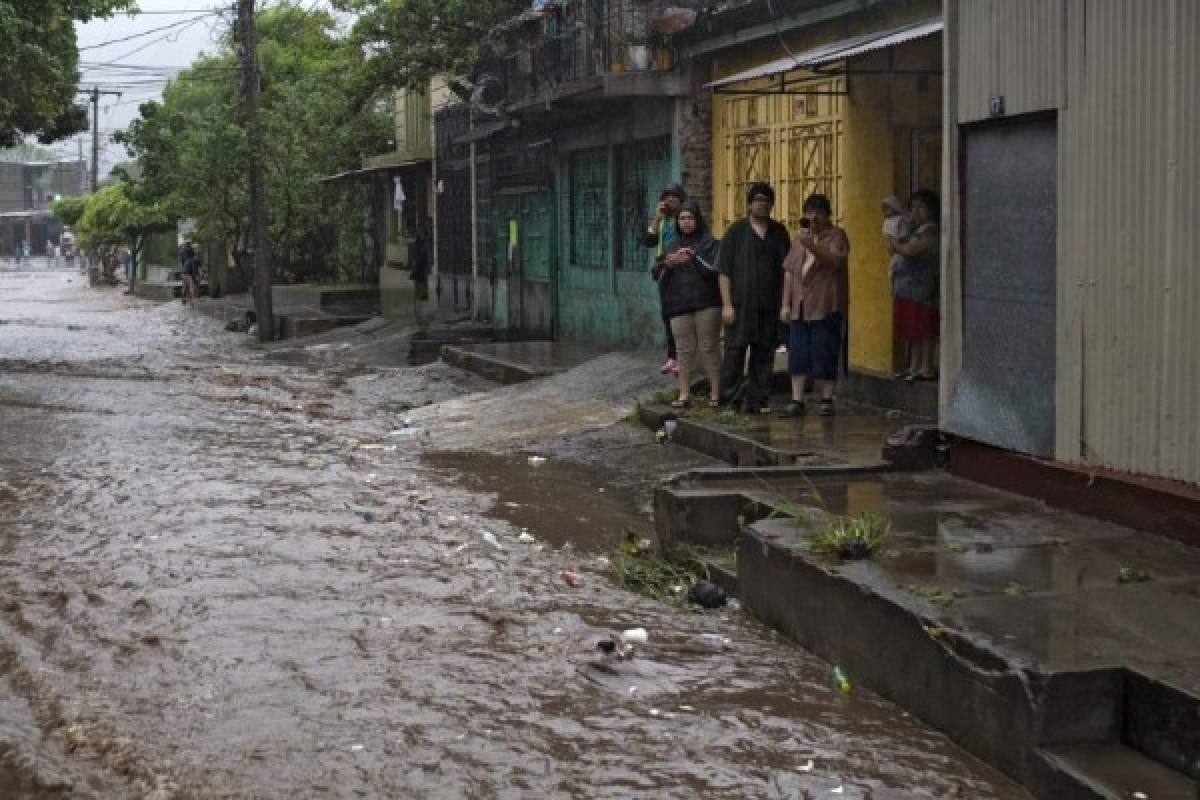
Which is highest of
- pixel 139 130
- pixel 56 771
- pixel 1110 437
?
pixel 139 130

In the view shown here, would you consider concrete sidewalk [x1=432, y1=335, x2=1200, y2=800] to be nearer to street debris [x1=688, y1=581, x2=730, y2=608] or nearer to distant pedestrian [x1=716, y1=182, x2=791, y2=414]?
street debris [x1=688, y1=581, x2=730, y2=608]

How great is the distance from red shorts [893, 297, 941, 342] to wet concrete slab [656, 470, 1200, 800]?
320 centimetres

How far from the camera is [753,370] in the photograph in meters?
11.9

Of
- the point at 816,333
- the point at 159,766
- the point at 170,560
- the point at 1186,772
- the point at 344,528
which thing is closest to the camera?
the point at 1186,772

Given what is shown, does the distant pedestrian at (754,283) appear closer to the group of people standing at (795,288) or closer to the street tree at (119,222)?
the group of people standing at (795,288)

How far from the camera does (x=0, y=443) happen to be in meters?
13.5

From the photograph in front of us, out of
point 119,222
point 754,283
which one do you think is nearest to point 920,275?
point 754,283

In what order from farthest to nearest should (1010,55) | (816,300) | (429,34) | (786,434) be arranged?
(429,34)
(816,300)
(786,434)
(1010,55)

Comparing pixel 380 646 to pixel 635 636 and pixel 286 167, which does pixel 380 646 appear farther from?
pixel 286 167

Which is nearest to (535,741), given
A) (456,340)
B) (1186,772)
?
(1186,772)

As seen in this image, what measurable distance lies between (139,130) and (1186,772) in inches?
1357

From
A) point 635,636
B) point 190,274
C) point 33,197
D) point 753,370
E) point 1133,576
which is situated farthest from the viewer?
point 33,197

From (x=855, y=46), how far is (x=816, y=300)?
192 centimetres

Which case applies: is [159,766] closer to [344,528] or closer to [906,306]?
[344,528]
